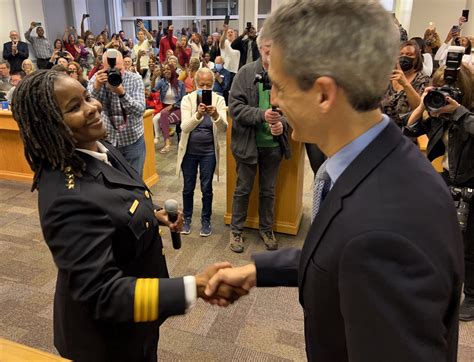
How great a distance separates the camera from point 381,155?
2.43 feet

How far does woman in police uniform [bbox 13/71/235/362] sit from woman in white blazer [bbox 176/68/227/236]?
1734mm

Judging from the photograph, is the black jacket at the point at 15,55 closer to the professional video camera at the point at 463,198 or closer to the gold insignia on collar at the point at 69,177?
the gold insignia on collar at the point at 69,177

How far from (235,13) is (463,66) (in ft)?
38.8

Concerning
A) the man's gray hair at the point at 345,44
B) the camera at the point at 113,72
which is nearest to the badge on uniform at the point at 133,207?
the man's gray hair at the point at 345,44

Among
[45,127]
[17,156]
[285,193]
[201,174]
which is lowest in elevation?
[17,156]

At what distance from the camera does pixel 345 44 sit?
0.69 m

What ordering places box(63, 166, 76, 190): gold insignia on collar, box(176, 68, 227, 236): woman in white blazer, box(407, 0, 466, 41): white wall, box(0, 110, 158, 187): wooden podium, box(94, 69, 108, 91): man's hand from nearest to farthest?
1. box(63, 166, 76, 190): gold insignia on collar
2. box(94, 69, 108, 91): man's hand
3. box(176, 68, 227, 236): woman in white blazer
4. box(0, 110, 158, 187): wooden podium
5. box(407, 0, 466, 41): white wall

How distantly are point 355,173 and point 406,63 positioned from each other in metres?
2.62

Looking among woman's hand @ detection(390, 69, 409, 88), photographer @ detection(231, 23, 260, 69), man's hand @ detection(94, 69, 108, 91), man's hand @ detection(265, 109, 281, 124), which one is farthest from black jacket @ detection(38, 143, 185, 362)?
photographer @ detection(231, 23, 260, 69)

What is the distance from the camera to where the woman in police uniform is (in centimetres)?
105

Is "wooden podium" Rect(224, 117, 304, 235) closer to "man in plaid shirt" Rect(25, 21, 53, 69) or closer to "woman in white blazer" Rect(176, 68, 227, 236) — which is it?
"woman in white blazer" Rect(176, 68, 227, 236)

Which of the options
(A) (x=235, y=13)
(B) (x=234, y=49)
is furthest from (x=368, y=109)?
(A) (x=235, y=13)

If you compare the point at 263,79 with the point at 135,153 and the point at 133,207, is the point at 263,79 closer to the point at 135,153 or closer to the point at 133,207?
the point at 135,153

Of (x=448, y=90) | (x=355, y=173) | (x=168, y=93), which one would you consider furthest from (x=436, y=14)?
(x=355, y=173)
